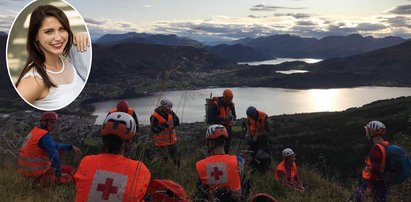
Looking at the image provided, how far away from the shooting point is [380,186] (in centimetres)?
753

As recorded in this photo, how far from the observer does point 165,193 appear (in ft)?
13.4

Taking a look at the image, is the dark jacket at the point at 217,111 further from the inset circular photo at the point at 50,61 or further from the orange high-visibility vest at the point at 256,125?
the inset circular photo at the point at 50,61

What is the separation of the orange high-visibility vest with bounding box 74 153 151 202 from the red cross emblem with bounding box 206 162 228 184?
4.94ft

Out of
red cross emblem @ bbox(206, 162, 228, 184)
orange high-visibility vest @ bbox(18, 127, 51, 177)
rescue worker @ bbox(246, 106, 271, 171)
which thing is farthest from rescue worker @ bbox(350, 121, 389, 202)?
orange high-visibility vest @ bbox(18, 127, 51, 177)

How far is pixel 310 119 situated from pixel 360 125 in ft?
51.5

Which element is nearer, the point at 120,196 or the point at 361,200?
the point at 120,196

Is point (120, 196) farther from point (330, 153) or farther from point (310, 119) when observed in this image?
point (310, 119)

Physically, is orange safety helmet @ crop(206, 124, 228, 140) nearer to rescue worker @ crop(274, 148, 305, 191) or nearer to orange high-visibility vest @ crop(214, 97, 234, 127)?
rescue worker @ crop(274, 148, 305, 191)

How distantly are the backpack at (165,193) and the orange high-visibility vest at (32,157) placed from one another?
3239 millimetres

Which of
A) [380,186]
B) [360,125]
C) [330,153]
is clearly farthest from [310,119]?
[380,186]

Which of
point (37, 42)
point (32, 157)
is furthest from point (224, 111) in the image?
point (37, 42)

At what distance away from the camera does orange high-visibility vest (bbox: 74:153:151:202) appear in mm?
3617

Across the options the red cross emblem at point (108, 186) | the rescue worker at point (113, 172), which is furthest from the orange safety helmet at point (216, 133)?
the red cross emblem at point (108, 186)

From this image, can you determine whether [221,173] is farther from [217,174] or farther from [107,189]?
[107,189]
